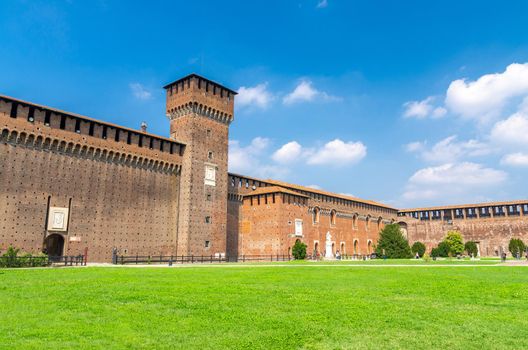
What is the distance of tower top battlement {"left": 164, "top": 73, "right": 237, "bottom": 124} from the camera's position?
3478cm

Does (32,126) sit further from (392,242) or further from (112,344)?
(392,242)

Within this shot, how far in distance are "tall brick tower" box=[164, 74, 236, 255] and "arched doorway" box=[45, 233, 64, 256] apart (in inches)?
352

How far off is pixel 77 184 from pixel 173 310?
23.0 meters

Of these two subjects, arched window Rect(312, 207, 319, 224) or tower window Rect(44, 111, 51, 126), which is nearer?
tower window Rect(44, 111, 51, 126)

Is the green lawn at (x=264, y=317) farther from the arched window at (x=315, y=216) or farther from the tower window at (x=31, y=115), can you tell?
the arched window at (x=315, y=216)

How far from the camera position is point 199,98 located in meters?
35.0

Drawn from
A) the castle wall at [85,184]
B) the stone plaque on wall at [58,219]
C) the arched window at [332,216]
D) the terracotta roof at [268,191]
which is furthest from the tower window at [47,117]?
the arched window at [332,216]

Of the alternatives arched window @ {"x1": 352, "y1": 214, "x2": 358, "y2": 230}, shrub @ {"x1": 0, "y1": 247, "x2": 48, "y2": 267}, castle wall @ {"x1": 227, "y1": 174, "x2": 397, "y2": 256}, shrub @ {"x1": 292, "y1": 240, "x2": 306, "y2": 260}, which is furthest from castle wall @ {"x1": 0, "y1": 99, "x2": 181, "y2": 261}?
arched window @ {"x1": 352, "y1": 214, "x2": 358, "y2": 230}

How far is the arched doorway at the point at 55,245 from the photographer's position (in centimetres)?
2689

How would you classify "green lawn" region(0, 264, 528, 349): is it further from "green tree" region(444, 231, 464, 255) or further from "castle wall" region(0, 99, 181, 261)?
"green tree" region(444, 231, 464, 255)

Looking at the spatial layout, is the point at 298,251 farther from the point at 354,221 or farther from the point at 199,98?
the point at 354,221

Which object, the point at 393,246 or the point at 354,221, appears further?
the point at 354,221

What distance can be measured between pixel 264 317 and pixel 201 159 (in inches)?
1134

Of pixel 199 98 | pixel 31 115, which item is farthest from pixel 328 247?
pixel 31 115
